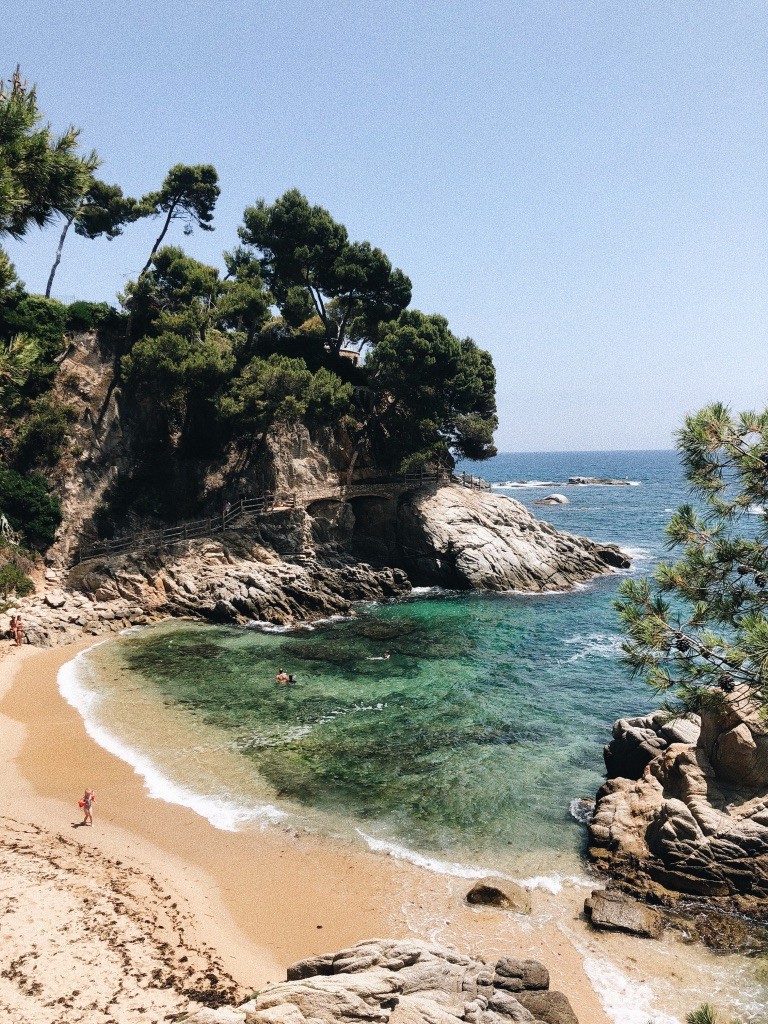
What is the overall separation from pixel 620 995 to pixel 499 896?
9.74 feet

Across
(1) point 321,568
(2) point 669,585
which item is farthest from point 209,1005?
(1) point 321,568

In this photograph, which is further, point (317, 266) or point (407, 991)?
point (317, 266)

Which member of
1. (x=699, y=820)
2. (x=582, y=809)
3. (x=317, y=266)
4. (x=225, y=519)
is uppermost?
(x=317, y=266)

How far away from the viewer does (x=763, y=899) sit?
13.6 metres

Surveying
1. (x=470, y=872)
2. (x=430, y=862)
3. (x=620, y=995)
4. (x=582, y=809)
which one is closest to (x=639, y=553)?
(x=582, y=809)

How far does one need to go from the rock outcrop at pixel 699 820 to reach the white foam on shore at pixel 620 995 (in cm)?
260

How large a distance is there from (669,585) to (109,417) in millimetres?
41162

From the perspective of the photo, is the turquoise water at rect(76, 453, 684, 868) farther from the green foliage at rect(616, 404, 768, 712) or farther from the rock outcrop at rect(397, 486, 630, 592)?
the green foliage at rect(616, 404, 768, 712)

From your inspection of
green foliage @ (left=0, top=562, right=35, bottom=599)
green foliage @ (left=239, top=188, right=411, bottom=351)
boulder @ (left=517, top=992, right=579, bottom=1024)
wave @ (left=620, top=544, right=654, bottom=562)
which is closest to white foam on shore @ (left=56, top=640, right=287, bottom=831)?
boulder @ (left=517, top=992, right=579, bottom=1024)

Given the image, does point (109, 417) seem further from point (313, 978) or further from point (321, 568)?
point (313, 978)

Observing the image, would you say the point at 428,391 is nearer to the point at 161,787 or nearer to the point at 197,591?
the point at 197,591

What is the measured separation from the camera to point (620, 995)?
37.6ft

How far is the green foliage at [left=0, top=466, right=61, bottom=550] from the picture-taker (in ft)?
120

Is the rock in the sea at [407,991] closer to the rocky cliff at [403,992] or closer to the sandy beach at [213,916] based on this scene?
the rocky cliff at [403,992]
